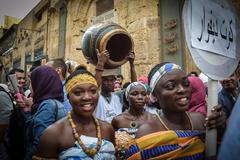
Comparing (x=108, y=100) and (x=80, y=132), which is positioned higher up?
(x=108, y=100)

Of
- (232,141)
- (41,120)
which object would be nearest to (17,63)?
(41,120)

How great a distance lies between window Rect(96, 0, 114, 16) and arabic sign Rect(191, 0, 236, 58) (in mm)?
8414

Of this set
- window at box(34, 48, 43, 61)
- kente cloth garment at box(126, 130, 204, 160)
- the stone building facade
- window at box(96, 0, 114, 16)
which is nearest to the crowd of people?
kente cloth garment at box(126, 130, 204, 160)

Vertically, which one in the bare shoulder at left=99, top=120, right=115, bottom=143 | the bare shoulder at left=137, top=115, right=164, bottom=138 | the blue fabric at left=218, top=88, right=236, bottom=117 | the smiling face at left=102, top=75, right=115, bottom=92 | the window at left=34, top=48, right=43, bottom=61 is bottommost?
the bare shoulder at left=99, top=120, right=115, bottom=143

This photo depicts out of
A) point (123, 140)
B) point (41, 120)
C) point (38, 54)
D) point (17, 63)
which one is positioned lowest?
point (123, 140)

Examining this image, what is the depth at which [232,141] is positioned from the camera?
0.79m

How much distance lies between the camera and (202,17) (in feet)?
4.52

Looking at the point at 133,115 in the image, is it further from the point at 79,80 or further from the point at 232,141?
the point at 232,141

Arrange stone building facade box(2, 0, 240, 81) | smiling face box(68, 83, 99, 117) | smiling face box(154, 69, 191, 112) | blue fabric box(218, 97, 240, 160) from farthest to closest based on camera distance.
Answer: stone building facade box(2, 0, 240, 81) → smiling face box(68, 83, 99, 117) → smiling face box(154, 69, 191, 112) → blue fabric box(218, 97, 240, 160)

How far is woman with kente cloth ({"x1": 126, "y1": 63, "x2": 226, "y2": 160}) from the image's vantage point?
167cm

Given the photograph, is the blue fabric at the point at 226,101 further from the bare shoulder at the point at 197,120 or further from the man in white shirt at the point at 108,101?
the man in white shirt at the point at 108,101

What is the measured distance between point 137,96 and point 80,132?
1.50m

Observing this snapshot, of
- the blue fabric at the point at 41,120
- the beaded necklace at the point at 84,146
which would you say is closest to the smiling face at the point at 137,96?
the blue fabric at the point at 41,120

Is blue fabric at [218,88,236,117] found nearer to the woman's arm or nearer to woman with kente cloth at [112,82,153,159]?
woman with kente cloth at [112,82,153,159]
